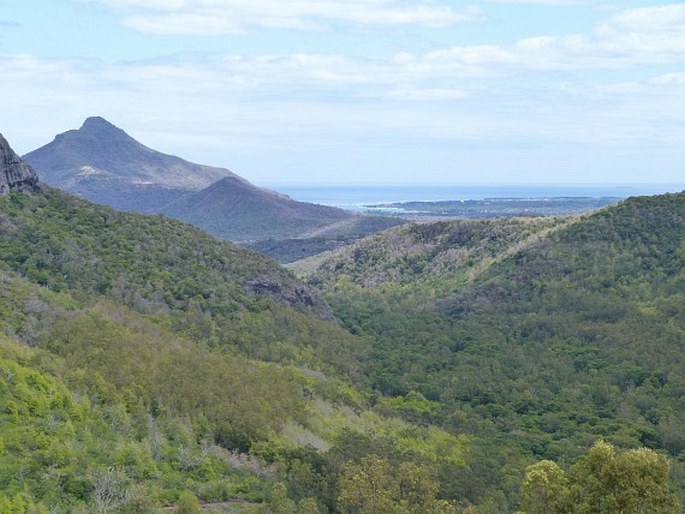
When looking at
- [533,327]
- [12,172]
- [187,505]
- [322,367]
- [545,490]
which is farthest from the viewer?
[533,327]

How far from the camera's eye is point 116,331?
1841 inches

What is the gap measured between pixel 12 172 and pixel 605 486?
61.8m

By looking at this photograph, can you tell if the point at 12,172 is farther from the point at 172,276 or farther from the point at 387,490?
the point at 387,490

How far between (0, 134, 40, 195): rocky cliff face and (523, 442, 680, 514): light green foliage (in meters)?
57.4

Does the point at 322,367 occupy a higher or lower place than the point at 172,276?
lower

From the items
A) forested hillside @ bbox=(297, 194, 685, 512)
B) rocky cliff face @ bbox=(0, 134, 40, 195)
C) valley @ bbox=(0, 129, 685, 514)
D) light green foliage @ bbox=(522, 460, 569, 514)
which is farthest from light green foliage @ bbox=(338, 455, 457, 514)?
rocky cliff face @ bbox=(0, 134, 40, 195)

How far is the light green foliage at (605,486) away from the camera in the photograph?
22422 millimetres

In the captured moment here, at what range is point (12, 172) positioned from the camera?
7088 cm

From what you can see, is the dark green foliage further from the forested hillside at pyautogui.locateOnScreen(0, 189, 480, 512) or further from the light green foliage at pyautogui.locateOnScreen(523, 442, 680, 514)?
the light green foliage at pyautogui.locateOnScreen(523, 442, 680, 514)

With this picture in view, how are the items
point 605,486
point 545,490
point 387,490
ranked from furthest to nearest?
1. point 387,490
2. point 545,490
3. point 605,486

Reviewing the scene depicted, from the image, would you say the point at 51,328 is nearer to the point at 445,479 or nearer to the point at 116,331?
the point at 116,331

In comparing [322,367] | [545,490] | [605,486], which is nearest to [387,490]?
[545,490]

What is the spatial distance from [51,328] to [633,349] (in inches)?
1820

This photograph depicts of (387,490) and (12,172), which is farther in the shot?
(12,172)
